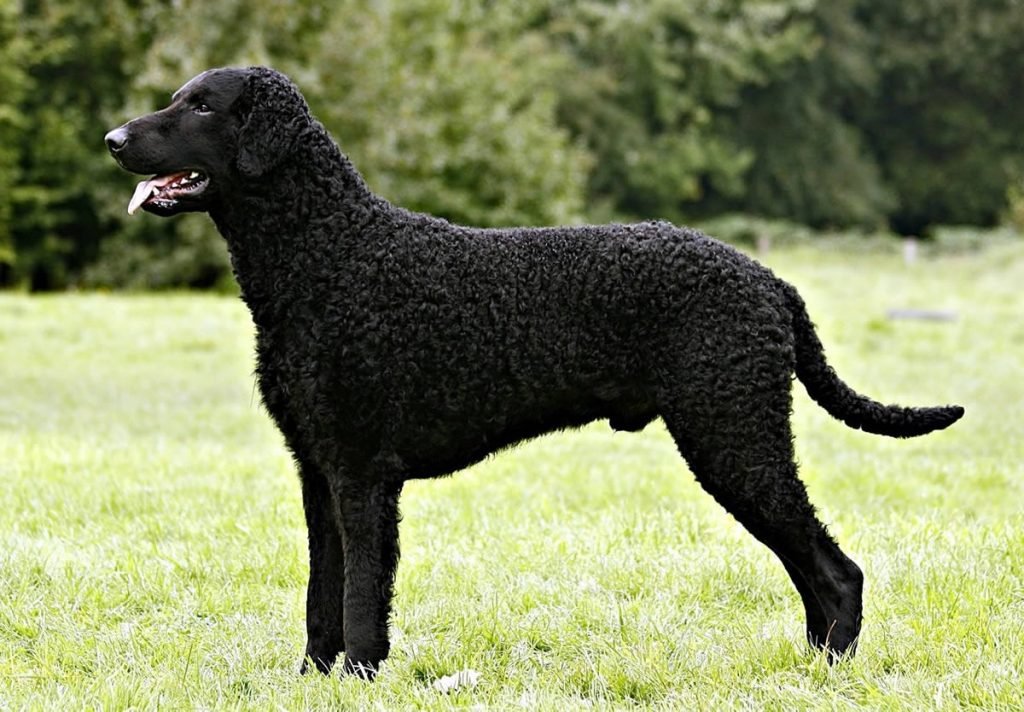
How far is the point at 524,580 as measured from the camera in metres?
4.66

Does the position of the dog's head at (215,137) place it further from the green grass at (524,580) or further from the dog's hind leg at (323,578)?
the green grass at (524,580)

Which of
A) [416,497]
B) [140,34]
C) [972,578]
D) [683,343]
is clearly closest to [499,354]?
[683,343]

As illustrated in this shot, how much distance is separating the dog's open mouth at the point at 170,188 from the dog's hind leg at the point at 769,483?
167 centimetres

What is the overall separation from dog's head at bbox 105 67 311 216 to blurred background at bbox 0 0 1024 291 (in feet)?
59.3

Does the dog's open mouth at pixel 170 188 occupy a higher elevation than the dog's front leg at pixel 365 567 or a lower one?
higher

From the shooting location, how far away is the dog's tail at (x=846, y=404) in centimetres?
396

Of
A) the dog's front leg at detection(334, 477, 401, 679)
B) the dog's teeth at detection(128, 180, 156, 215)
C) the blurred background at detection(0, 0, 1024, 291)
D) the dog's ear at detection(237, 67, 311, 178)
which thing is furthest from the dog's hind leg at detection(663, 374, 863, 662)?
the blurred background at detection(0, 0, 1024, 291)

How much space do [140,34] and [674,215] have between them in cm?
2138

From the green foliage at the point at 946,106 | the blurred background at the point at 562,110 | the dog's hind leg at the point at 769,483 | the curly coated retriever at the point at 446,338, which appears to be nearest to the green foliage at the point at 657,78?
the blurred background at the point at 562,110

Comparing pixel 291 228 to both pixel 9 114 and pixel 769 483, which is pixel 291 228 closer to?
pixel 769 483

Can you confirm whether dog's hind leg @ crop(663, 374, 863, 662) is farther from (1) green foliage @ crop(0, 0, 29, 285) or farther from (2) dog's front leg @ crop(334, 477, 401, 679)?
(1) green foliage @ crop(0, 0, 29, 285)

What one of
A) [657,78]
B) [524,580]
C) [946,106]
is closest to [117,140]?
[524,580]

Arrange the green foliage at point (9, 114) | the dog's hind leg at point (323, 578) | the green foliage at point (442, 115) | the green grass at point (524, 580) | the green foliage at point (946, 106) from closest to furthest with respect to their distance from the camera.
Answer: the green grass at point (524, 580) → the dog's hind leg at point (323, 578) → the green foliage at point (9, 114) → the green foliage at point (442, 115) → the green foliage at point (946, 106)

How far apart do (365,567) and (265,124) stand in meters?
1.45
